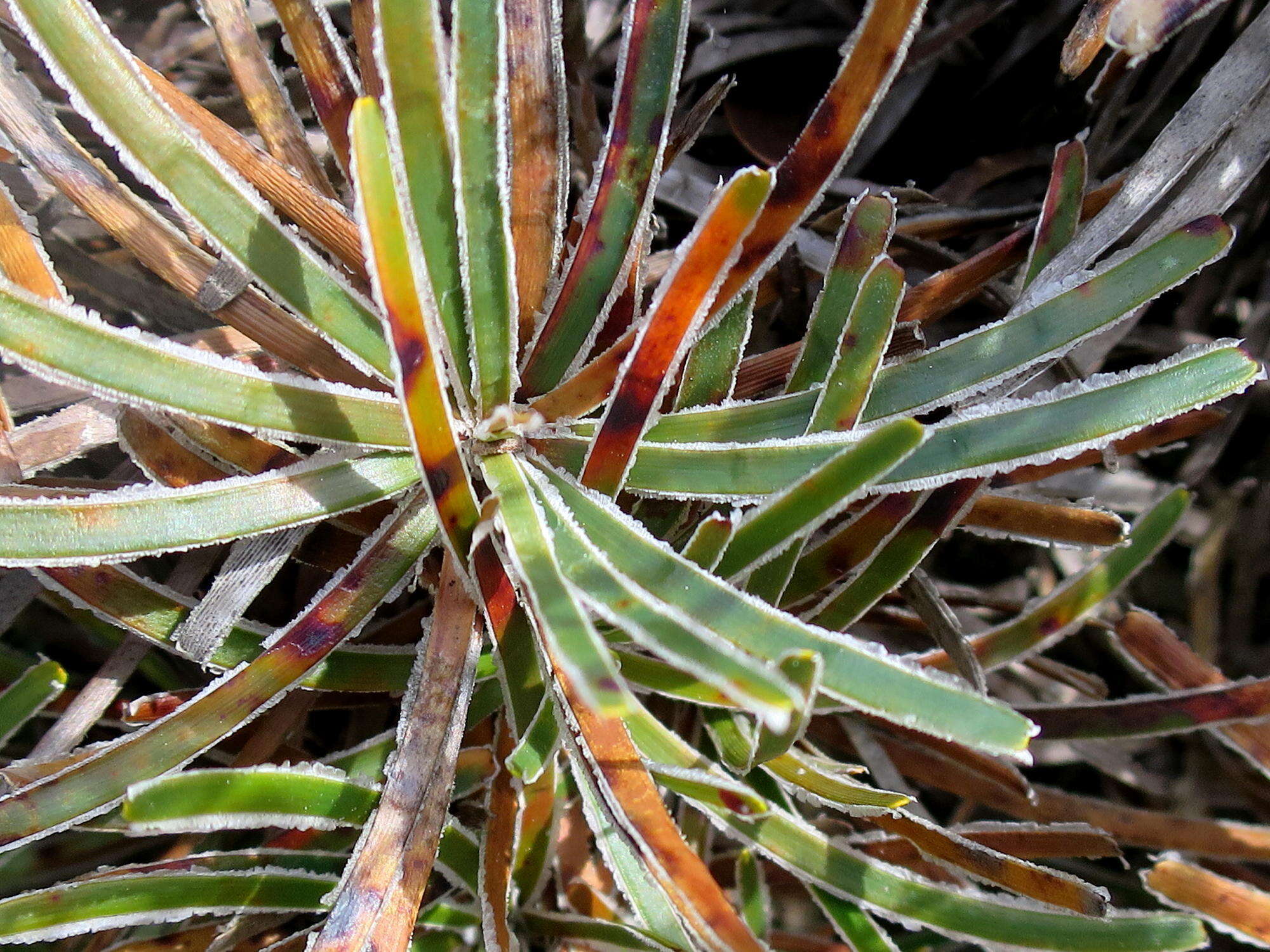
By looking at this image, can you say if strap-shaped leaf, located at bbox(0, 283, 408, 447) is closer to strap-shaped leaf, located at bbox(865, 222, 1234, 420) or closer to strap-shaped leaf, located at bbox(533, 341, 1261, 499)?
strap-shaped leaf, located at bbox(533, 341, 1261, 499)

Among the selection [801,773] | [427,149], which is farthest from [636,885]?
[427,149]

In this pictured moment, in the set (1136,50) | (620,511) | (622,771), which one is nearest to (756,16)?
(1136,50)

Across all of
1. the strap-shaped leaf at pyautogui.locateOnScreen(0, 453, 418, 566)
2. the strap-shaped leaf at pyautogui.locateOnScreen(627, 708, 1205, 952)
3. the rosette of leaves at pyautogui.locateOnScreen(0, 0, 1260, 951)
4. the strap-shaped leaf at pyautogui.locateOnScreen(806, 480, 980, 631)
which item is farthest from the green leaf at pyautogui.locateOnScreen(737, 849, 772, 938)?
the strap-shaped leaf at pyautogui.locateOnScreen(0, 453, 418, 566)

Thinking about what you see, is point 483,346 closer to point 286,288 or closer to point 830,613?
point 286,288

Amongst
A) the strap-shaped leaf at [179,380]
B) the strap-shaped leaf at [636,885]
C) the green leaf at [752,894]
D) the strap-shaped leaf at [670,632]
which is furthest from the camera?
the green leaf at [752,894]

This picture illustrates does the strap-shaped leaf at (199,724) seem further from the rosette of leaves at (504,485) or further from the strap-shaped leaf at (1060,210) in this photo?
the strap-shaped leaf at (1060,210)

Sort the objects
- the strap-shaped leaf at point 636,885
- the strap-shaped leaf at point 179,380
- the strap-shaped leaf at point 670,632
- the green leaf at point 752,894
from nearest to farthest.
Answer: the strap-shaped leaf at point 670,632 < the strap-shaped leaf at point 179,380 < the strap-shaped leaf at point 636,885 < the green leaf at point 752,894

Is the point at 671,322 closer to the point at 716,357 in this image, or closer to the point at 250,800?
the point at 716,357

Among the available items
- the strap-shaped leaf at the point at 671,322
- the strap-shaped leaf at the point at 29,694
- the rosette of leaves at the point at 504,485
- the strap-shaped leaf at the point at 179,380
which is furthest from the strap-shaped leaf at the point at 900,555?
the strap-shaped leaf at the point at 29,694
